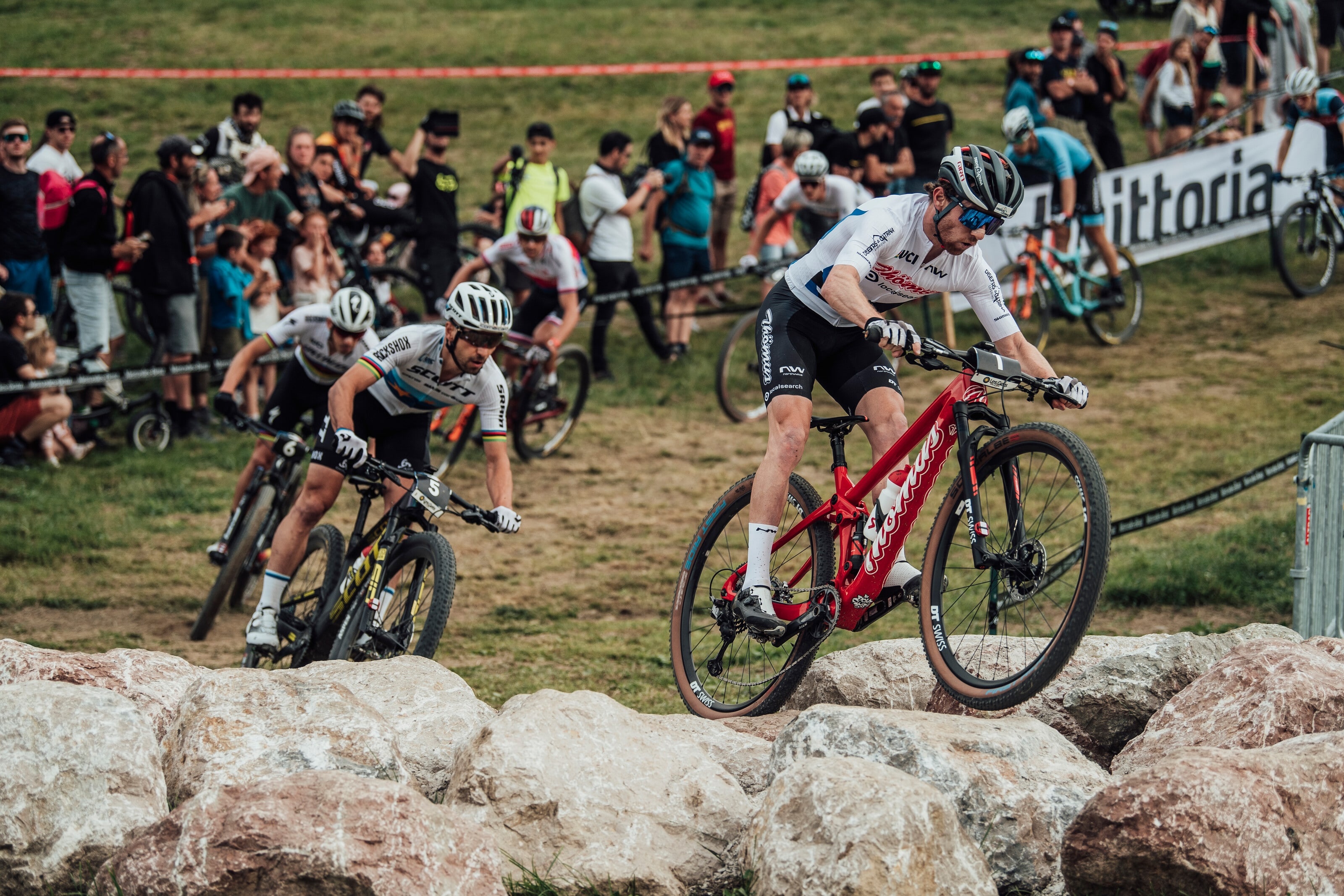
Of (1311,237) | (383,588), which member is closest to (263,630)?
(383,588)

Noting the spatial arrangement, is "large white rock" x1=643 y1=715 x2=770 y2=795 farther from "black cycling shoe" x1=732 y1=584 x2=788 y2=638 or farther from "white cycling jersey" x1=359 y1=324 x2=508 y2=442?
"white cycling jersey" x1=359 y1=324 x2=508 y2=442

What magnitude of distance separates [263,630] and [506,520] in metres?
2.04

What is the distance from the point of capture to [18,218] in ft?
40.9

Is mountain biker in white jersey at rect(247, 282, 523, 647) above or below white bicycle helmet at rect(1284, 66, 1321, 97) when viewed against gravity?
below

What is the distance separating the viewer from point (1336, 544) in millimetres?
6797

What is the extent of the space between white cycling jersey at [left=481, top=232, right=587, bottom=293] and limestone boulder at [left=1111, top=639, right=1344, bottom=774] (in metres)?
8.04

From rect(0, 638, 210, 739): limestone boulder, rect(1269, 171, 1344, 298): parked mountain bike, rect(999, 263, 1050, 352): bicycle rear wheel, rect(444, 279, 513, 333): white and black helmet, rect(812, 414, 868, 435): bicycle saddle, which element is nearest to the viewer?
rect(0, 638, 210, 739): limestone boulder

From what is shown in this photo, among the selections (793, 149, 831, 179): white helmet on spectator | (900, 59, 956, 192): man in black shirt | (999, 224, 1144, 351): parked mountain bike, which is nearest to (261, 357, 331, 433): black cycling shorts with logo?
(793, 149, 831, 179): white helmet on spectator

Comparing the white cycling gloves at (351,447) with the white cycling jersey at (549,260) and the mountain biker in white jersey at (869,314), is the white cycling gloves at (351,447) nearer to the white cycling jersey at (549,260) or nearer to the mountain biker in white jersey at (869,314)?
the mountain biker in white jersey at (869,314)

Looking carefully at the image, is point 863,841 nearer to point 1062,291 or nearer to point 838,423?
point 838,423

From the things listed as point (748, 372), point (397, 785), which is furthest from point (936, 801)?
point (748, 372)

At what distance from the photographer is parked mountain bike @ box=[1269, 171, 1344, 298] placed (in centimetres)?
1639

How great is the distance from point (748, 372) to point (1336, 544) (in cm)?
808

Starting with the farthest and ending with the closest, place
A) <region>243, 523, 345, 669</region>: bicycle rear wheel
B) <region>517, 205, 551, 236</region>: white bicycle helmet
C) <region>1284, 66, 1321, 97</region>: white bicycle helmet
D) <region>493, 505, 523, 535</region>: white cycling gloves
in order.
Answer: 1. <region>1284, 66, 1321, 97</region>: white bicycle helmet
2. <region>517, 205, 551, 236</region>: white bicycle helmet
3. <region>243, 523, 345, 669</region>: bicycle rear wheel
4. <region>493, 505, 523, 535</region>: white cycling gloves
